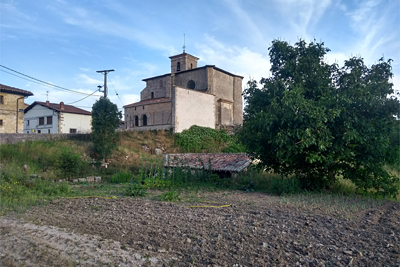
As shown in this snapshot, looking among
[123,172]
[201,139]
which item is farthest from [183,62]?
[123,172]

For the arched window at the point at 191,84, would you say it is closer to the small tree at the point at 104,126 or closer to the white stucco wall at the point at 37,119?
the small tree at the point at 104,126

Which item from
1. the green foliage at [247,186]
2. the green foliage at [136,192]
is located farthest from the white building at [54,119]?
the green foliage at [247,186]

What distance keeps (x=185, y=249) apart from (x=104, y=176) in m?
14.6

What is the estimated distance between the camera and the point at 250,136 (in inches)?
428

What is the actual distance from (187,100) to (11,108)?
17.8 m

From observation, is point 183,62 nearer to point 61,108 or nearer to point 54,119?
point 61,108

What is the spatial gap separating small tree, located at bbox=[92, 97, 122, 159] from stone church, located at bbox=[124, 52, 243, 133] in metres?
6.61

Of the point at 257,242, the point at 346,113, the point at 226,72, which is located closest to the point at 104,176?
the point at 346,113

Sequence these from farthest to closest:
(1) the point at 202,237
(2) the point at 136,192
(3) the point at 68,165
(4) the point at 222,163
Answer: (3) the point at 68,165
(4) the point at 222,163
(2) the point at 136,192
(1) the point at 202,237

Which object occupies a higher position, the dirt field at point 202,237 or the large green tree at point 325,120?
the large green tree at point 325,120

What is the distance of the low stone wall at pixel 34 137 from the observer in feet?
65.9

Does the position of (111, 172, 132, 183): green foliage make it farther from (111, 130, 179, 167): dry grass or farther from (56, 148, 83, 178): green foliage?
(111, 130, 179, 167): dry grass

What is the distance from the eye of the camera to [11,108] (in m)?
31.2

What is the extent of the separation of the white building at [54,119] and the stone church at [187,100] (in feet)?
26.4
